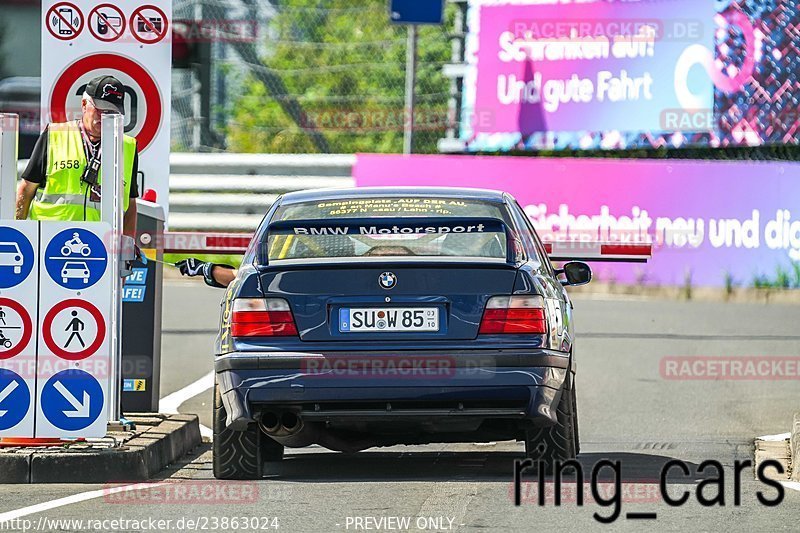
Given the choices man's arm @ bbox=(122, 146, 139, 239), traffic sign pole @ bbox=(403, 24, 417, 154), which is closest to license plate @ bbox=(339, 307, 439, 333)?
man's arm @ bbox=(122, 146, 139, 239)

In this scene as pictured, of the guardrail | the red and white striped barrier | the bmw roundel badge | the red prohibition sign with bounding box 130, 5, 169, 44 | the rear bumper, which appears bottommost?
the rear bumper

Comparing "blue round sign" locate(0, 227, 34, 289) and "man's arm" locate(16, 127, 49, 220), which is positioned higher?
"man's arm" locate(16, 127, 49, 220)

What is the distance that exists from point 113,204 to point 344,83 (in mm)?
22434

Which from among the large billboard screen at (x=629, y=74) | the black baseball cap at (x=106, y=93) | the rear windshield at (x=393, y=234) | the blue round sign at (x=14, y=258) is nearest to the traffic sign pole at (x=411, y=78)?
the large billboard screen at (x=629, y=74)

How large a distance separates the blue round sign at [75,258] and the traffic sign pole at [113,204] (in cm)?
7

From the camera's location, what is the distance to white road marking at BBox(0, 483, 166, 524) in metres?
7.30

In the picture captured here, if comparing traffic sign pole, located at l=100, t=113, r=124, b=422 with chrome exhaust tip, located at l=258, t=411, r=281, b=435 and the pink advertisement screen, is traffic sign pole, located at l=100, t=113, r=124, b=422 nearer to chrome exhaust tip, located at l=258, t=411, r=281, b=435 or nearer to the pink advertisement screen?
chrome exhaust tip, located at l=258, t=411, r=281, b=435

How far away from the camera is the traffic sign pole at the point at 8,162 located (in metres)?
8.66

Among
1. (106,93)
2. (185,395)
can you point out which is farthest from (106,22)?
(185,395)

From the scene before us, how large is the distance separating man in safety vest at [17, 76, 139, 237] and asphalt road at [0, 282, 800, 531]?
4.80 feet

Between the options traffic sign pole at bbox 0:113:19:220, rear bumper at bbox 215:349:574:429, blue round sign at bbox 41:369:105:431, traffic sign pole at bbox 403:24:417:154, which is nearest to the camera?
rear bumper at bbox 215:349:574:429

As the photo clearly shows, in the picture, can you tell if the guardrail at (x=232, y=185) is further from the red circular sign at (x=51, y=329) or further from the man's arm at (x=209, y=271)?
the red circular sign at (x=51, y=329)

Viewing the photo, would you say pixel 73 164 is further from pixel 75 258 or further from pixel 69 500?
pixel 69 500

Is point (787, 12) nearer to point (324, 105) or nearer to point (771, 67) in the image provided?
point (771, 67)
